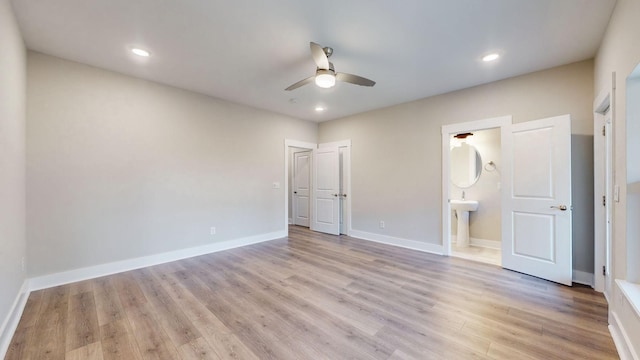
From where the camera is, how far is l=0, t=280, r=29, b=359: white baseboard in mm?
1805

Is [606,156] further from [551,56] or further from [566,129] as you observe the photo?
[551,56]

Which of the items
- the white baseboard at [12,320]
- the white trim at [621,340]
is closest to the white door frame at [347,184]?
the white trim at [621,340]

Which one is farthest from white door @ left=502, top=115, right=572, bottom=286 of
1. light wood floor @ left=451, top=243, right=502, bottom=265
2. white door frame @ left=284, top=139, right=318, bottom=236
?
white door frame @ left=284, top=139, right=318, bottom=236

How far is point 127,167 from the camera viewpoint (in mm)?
3432

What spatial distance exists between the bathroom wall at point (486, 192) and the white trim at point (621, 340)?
9.14 feet

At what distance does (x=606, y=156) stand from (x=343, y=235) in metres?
4.13

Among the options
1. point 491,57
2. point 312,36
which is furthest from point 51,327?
point 491,57

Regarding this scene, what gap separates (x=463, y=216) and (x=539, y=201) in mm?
1648

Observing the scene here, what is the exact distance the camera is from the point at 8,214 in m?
2.09

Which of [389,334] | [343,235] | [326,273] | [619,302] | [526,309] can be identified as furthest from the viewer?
[343,235]

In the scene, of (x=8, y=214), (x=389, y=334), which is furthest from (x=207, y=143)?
(x=389, y=334)

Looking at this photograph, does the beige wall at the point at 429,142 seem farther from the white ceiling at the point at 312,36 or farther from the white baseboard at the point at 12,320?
the white baseboard at the point at 12,320

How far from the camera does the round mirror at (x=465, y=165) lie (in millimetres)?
4828

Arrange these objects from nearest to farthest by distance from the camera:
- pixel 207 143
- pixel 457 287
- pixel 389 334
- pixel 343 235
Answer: pixel 389 334 < pixel 457 287 < pixel 207 143 < pixel 343 235
